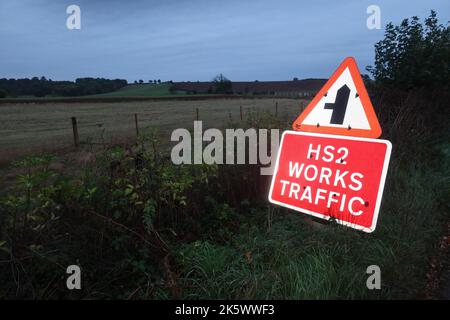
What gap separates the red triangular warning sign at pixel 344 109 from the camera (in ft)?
11.1

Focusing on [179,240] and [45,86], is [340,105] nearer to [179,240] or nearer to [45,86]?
[179,240]

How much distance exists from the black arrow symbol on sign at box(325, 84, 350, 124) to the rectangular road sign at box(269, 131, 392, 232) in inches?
7.0

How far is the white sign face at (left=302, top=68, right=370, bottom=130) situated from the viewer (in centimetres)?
343

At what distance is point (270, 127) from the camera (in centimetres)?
555

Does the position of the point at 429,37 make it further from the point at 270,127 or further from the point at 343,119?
the point at 343,119

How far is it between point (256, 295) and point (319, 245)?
925 mm

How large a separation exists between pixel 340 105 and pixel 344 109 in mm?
64

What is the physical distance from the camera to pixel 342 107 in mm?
3539

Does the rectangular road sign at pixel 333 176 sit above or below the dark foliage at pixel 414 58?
below

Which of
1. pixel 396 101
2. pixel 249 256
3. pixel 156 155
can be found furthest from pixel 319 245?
pixel 396 101

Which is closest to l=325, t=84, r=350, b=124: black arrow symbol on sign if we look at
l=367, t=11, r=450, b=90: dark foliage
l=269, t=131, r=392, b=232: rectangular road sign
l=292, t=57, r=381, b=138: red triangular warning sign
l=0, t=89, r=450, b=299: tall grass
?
l=292, t=57, r=381, b=138: red triangular warning sign

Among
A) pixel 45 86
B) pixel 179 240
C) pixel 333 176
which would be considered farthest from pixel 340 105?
pixel 45 86

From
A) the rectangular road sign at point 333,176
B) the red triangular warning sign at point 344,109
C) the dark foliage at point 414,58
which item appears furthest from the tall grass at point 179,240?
the dark foliage at point 414,58

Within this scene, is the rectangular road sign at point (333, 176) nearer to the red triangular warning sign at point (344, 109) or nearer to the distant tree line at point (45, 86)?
the red triangular warning sign at point (344, 109)
